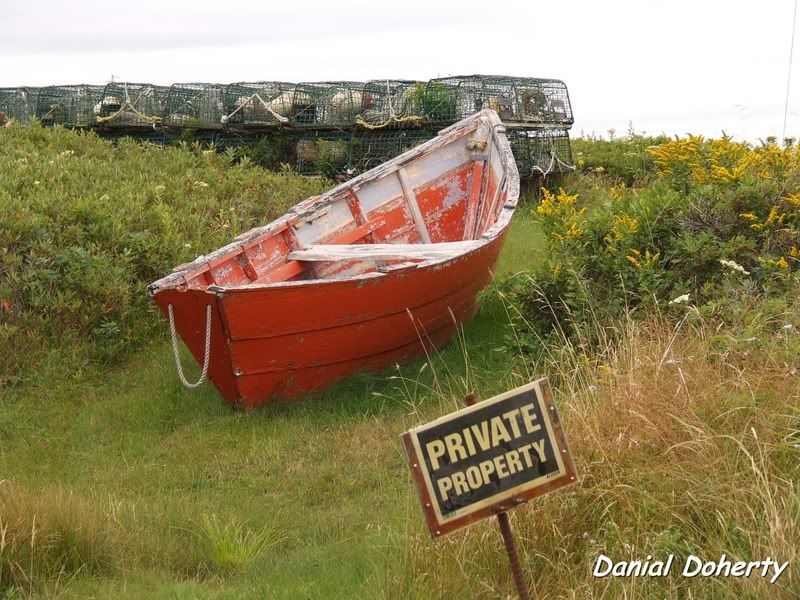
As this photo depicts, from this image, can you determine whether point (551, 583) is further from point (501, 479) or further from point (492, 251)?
point (492, 251)

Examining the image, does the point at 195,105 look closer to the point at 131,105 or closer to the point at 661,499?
the point at 131,105

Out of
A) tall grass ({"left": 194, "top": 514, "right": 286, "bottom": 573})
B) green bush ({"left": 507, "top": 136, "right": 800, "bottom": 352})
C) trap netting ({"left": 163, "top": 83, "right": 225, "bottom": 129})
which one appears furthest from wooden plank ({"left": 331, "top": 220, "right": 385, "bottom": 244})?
trap netting ({"left": 163, "top": 83, "right": 225, "bottom": 129})

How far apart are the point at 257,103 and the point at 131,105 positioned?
2.21 metres

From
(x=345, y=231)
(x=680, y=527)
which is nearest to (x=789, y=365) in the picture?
(x=680, y=527)

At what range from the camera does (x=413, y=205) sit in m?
10.4

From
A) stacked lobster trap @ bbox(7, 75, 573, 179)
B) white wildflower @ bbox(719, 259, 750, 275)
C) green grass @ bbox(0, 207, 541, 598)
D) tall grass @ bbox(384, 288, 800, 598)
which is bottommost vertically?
green grass @ bbox(0, 207, 541, 598)

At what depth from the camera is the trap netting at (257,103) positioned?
14617 mm

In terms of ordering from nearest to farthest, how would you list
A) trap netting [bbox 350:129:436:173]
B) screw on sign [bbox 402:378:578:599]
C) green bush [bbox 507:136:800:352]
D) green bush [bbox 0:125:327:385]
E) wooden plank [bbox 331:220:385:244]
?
1. screw on sign [bbox 402:378:578:599]
2. green bush [bbox 507:136:800:352]
3. green bush [bbox 0:125:327:385]
4. wooden plank [bbox 331:220:385:244]
5. trap netting [bbox 350:129:436:173]

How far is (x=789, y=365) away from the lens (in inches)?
179

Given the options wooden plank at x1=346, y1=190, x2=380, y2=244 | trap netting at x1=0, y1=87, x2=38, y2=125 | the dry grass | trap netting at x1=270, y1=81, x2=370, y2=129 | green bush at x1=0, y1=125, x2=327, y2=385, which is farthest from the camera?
trap netting at x1=0, y1=87, x2=38, y2=125

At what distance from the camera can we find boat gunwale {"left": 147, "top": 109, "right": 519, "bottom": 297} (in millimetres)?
7009

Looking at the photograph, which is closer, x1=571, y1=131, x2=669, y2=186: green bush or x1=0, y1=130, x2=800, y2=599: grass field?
x1=0, y1=130, x2=800, y2=599: grass field

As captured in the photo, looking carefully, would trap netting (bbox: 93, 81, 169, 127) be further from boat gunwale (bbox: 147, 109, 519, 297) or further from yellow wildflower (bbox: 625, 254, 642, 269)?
yellow wildflower (bbox: 625, 254, 642, 269)

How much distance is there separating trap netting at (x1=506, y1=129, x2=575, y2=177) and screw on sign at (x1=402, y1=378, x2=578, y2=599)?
36.4 ft
